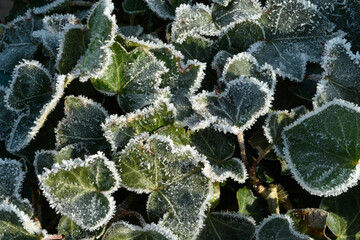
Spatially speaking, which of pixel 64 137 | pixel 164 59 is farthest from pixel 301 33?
pixel 64 137

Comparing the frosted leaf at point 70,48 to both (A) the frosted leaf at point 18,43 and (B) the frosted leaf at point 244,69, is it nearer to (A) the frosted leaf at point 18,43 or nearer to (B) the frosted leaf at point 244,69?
(A) the frosted leaf at point 18,43

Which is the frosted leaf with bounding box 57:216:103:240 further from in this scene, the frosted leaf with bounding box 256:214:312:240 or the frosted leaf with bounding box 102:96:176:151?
the frosted leaf with bounding box 256:214:312:240

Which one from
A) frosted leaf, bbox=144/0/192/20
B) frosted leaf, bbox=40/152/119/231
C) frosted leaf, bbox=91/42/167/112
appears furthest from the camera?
frosted leaf, bbox=144/0/192/20

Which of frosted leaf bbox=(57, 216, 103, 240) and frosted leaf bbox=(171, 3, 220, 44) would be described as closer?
frosted leaf bbox=(57, 216, 103, 240)

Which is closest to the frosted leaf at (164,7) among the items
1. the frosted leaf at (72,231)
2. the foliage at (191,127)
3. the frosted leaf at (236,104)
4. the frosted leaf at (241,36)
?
the foliage at (191,127)

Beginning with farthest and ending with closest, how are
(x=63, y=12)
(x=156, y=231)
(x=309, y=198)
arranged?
(x=63, y=12) → (x=309, y=198) → (x=156, y=231)

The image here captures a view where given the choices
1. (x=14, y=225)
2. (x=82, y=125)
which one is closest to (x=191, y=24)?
(x=82, y=125)

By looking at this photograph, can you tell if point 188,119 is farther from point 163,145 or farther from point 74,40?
point 74,40

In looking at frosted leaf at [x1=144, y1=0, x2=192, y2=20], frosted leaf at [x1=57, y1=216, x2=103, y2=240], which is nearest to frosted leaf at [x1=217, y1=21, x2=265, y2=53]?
frosted leaf at [x1=144, y1=0, x2=192, y2=20]

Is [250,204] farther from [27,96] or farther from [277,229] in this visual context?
[27,96]
